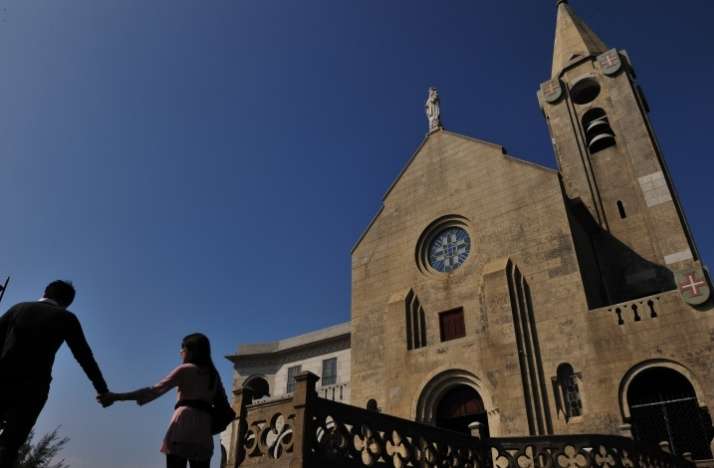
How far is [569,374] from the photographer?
16.8 metres

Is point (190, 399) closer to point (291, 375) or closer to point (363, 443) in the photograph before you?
point (363, 443)

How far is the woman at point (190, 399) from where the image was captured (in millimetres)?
4371

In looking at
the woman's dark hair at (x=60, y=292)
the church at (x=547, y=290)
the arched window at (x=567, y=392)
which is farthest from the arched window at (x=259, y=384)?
the woman's dark hair at (x=60, y=292)

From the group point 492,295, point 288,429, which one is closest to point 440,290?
point 492,295

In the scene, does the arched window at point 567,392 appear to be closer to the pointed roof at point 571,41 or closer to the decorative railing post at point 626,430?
the decorative railing post at point 626,430

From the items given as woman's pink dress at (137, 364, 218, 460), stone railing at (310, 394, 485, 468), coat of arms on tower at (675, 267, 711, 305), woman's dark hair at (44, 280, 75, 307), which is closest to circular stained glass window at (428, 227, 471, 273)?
coat of arms on tower at (675, 267, 711, 305)

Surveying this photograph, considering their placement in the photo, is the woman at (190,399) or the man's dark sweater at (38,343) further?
the woman at (190,399)

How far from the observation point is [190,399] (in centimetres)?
457

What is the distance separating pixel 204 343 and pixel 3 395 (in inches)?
63.1

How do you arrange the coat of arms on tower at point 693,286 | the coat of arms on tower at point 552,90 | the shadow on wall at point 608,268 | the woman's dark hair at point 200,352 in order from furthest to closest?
the coat of arms on tower at point 552,90
the shadow on wall at point 608,268
the coat of arms on tower at point 693,286
the woman's dark hair at point 200,352

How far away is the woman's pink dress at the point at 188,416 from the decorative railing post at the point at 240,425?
4888 mm

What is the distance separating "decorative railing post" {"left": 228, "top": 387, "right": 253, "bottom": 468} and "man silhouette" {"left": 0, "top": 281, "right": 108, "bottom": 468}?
5.19m

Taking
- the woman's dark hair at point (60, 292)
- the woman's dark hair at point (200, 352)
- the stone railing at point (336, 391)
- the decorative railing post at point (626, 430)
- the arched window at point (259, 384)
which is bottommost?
the woman's dark hair at point (200, 352)

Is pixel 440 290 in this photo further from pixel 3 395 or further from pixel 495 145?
pixel 3 395
